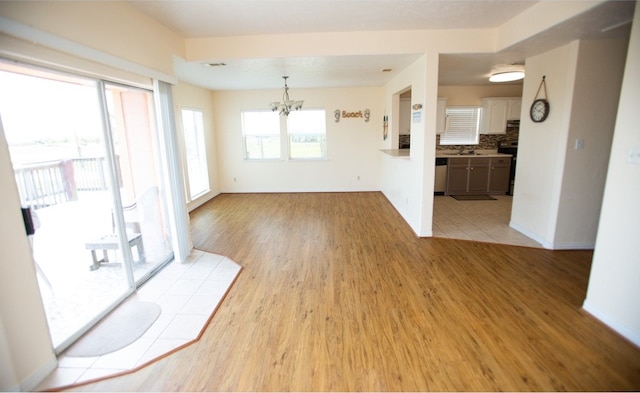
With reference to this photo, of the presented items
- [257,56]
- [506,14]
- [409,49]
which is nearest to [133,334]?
[257,56]

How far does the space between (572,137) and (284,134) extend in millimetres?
5636

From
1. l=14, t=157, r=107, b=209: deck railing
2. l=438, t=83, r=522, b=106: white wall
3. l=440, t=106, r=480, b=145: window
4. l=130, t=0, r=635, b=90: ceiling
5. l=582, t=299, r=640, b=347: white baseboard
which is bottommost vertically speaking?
l=582, t=299, r=640, b=347: white baseboard

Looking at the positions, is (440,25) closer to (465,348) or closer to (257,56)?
(257,56)

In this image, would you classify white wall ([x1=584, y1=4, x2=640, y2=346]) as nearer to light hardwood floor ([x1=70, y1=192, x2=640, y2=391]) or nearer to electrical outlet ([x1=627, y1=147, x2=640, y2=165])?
electrical outlet ([x1=627, y1=147, x2=640, y2=165])

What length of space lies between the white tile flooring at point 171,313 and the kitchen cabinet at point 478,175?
5291mm

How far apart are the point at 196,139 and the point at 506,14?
602 cm

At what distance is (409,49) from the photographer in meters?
3.88

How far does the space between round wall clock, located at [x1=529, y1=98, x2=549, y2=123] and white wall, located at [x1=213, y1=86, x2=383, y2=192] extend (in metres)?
3.67

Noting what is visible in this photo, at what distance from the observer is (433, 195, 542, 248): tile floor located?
430 cm

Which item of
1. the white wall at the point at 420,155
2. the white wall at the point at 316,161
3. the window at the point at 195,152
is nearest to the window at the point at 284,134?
the white wall at the point at 316,161

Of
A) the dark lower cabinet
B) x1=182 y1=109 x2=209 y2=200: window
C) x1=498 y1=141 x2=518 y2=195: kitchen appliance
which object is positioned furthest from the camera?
x1=498 y1=141 x2=518 y2=195: kitchen appliance

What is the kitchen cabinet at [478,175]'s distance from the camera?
669 cm

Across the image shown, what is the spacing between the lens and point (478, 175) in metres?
6.78

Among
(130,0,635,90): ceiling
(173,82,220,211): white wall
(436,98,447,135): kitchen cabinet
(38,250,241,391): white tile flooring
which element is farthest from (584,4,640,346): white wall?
(173,82,220,211): white wall
